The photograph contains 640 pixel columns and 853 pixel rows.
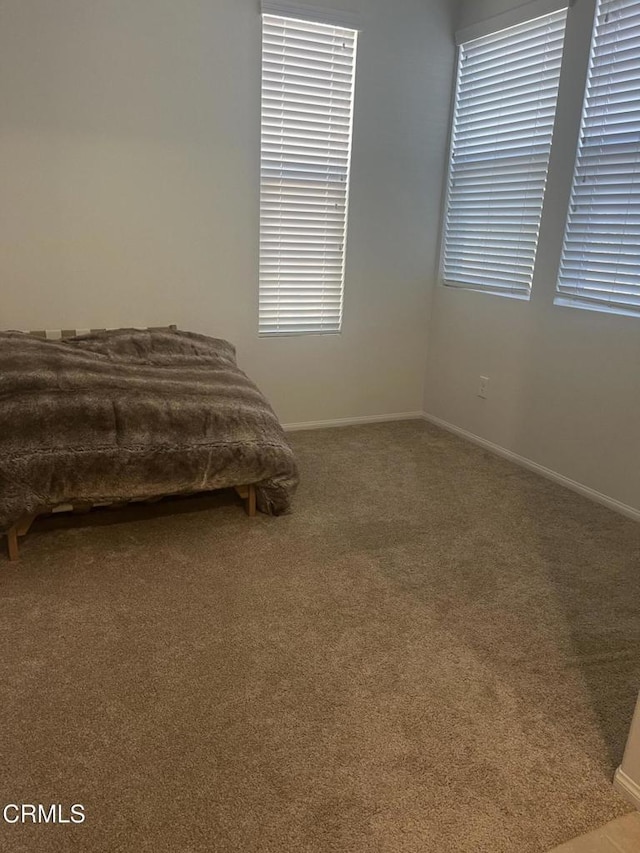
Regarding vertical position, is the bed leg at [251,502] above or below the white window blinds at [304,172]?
below

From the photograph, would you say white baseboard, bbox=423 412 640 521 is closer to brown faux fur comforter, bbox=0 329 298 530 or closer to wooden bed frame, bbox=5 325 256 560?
brown faux fur comforter, bbox=0 329 298 530

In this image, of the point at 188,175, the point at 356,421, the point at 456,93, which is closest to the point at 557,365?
the point at 356,421

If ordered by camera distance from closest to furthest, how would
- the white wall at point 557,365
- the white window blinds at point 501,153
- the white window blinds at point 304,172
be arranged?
1. the white wall at point 557,365
2. the white window blinds at point 501,153
3. the white window blinds at point 304,172

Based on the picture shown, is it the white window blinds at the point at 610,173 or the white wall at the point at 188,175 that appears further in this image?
the white wall at the point at 188,175

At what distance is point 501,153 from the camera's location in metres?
3.75

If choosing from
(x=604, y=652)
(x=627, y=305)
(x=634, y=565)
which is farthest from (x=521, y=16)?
(x=604, y=652)

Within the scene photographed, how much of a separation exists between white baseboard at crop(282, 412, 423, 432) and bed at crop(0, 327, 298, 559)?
→ 1.17 m

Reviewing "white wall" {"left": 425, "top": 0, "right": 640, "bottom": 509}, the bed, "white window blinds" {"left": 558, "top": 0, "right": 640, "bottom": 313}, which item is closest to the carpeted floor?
the bed

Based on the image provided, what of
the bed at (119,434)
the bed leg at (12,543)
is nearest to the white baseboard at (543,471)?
the bed at (119,434)

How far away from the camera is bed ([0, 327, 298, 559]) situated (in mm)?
2410

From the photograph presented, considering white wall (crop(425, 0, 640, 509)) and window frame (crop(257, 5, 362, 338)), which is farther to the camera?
window frame (crop(257, 5, 362, 338))

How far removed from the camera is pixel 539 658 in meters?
2.03

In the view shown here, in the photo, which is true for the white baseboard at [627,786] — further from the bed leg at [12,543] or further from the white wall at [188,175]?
the white wall at [188,175]

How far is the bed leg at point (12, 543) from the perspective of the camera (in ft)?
8.05
